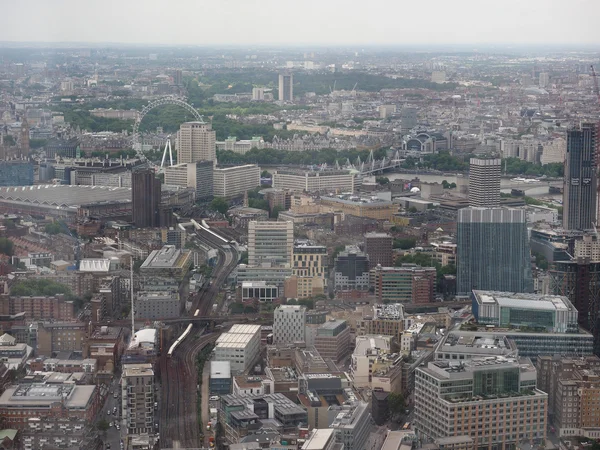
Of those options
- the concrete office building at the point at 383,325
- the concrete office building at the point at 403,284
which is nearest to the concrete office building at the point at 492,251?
the concrete office building at the point at 403,284

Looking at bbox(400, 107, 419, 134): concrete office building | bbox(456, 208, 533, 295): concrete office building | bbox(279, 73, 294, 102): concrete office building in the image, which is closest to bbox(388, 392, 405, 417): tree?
bbox(456, 208, 533, 295): concrete office building

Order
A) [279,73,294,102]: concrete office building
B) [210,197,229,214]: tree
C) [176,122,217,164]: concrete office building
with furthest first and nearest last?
[279,73,294,102]: concrete office building → [176,122,217,164]: concrete office building → [210,197,229,214]: tree

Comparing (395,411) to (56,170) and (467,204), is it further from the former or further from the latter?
(56,170)

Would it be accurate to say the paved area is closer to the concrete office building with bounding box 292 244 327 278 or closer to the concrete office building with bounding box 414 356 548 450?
the concrete office building with bounding box 414 356 548 450

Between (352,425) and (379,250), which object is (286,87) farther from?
(352,425)

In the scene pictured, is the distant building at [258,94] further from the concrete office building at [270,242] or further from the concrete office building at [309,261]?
the concrete office building at [309,261]

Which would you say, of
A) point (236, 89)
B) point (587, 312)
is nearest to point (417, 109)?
point (236, 89)
